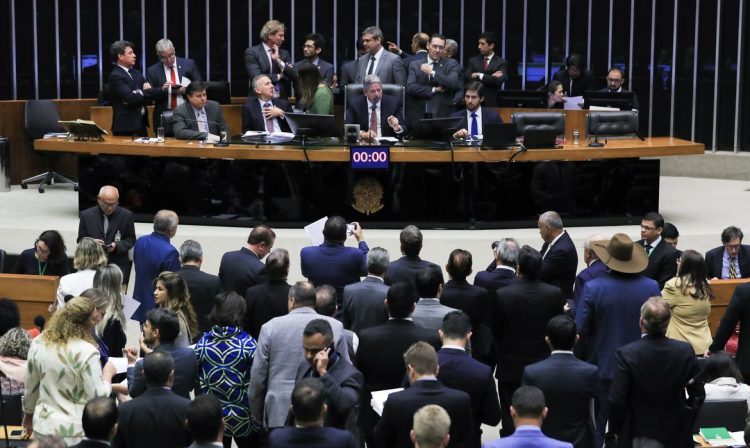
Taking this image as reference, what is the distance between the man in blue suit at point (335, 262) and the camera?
8398 millimetres

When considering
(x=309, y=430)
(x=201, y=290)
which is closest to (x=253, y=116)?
(x=201, y=290)

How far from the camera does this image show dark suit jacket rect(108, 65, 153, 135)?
13703mm

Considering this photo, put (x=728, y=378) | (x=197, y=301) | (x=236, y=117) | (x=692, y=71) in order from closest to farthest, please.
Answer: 1. (x=728, y=378)
2. (x=197, y=301)
3. (x=236, y=117)
4. (x=692, y=71)

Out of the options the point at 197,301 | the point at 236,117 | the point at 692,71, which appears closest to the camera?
the point at 197,301

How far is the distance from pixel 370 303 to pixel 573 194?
5418 millimetres

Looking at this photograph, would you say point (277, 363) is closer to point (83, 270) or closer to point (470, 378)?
point (470, 378)

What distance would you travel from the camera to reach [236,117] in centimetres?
1483

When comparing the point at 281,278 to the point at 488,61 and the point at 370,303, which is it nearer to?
the point at 370,303

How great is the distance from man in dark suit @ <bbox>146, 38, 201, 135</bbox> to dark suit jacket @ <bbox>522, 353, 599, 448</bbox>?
7.94 metres

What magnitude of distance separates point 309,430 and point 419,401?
2.02 feet

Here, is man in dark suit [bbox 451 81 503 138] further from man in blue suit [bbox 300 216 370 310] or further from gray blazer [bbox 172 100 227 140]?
man in blue suit [bbox 300 216 370 310]

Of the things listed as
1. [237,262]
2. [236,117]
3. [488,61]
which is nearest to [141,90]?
[236,117]

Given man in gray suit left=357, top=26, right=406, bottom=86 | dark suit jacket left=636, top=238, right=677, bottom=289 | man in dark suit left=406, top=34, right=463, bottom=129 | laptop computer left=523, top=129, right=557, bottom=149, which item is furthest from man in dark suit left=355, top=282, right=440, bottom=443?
man in dark suit left=406, top=34, right=463, bottom=129

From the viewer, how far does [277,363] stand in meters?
6.70
